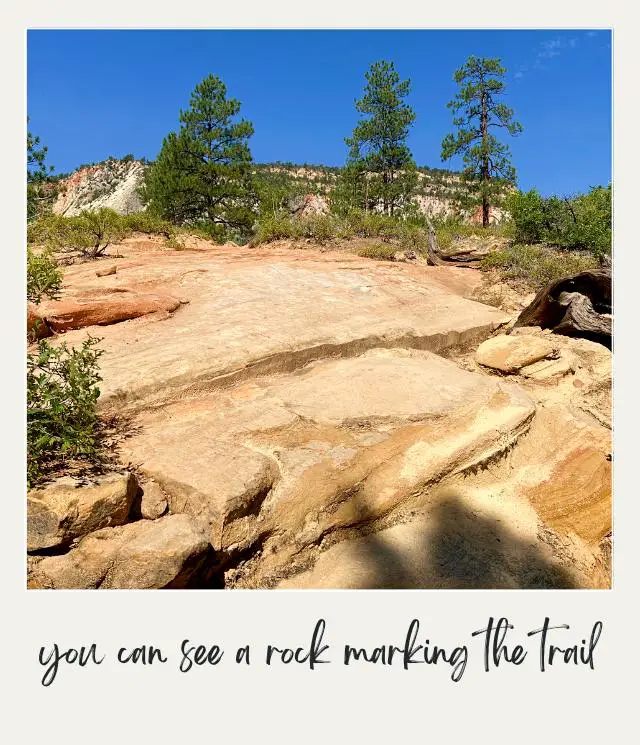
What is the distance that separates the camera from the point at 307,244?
12734mm

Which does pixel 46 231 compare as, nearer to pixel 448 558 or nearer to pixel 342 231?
pixel 342 231

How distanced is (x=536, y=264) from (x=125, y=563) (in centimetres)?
922

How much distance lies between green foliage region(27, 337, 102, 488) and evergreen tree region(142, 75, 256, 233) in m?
16.5

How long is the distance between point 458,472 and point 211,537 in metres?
1.80

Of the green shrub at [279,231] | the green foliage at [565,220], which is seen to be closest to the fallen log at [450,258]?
the green foliage at [565,220]

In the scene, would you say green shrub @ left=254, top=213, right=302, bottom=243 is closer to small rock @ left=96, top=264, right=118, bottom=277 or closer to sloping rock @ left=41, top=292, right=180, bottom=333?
small rock @ left=96, top=264, right=118, bottom=277

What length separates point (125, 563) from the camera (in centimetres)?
246

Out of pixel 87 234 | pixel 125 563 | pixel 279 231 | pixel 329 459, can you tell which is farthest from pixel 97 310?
pixel 279 231

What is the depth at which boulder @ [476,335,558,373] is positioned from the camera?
5.46 metres

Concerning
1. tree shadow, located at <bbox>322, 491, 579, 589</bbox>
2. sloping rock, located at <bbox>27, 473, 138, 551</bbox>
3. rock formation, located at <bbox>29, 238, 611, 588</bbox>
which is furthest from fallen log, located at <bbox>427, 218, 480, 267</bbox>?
sloping rock, located at <bbox>27, 473, 138, 551</bbox>

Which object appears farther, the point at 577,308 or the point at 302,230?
the point at 302,230

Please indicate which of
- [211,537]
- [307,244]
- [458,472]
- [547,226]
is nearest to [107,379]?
[211,537]

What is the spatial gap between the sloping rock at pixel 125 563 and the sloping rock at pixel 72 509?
0.08 m

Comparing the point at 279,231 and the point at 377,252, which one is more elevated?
the point at 279,231
